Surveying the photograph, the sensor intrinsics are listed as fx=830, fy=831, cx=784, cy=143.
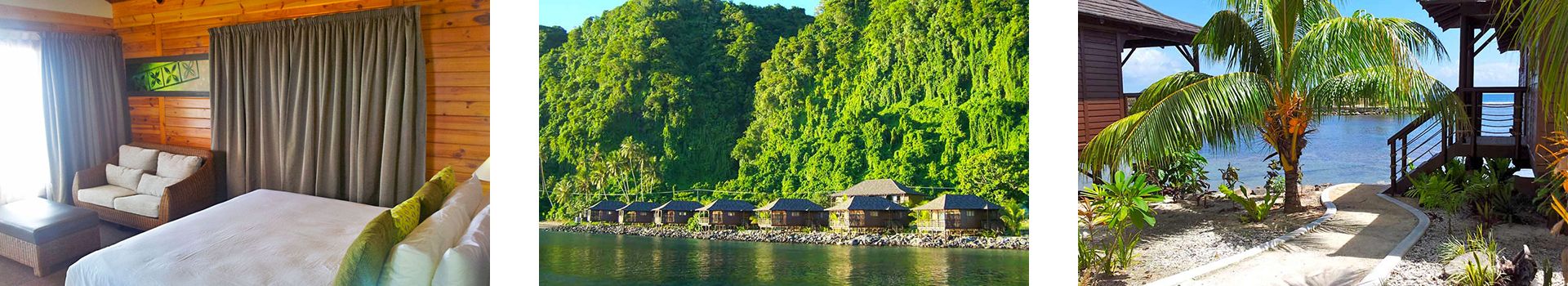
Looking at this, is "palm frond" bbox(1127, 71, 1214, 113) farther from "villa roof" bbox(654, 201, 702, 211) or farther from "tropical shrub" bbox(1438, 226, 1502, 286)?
"villa roof" bbox(654, 201, 702, 211)

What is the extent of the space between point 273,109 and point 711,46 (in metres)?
2.24

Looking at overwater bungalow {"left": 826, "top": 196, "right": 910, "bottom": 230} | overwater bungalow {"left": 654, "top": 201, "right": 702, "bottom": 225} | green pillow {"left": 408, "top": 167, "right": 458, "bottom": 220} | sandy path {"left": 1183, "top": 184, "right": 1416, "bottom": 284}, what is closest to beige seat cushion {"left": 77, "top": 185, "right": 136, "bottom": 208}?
green pillow {"left": 408, "top": 167, "right": 458, "bottom": 220}

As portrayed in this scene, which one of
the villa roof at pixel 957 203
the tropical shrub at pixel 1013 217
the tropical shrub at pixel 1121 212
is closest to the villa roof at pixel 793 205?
the villa roof at pixel 957 203

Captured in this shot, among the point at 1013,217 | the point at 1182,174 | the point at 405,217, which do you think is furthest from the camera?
the point at 1013,217

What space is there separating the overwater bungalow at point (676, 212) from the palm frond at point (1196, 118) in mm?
2331

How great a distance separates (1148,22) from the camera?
3.05 meters

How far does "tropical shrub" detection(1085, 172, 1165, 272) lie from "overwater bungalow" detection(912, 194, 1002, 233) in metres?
0.97

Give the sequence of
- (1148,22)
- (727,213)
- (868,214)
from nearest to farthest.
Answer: (1148,22), (868,214), (727,213)

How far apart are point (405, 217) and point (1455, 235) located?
3.42 metres

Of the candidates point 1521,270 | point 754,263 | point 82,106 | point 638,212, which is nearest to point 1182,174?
point 1521,270

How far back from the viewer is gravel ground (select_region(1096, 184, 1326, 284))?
3.05 m

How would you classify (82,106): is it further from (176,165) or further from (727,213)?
(727,213)

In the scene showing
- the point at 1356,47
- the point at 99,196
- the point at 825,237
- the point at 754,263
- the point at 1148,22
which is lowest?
the point at 754,263

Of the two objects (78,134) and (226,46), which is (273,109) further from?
(78,134)
